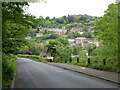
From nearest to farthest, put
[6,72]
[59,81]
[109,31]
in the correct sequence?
[59,81]
[6,72]
[109,31]

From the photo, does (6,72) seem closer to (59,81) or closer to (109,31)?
(59,81)

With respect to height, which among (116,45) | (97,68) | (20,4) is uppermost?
(20,4)

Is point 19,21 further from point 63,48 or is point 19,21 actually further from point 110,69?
point 63,48

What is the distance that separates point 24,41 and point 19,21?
9439 mm

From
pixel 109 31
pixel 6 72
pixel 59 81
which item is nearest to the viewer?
pixel 59 81

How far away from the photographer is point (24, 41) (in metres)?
25.1

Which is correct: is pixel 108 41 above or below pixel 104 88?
above

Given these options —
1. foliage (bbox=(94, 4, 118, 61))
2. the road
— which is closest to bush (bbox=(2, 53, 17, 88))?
the road

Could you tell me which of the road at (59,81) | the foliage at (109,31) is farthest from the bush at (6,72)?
the foliage at (109,31)

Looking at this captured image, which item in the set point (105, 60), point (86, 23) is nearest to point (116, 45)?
point (105, 60)

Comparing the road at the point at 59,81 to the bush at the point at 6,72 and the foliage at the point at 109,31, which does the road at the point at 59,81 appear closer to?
the bush at the point at 6,72

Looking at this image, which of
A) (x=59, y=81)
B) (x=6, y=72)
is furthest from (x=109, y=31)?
(x=6, y=72)

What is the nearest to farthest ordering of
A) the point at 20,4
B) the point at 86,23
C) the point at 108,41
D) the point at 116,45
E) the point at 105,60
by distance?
the point at 20,4, the point at 116,45, the point at 108,41, the point at 105,60, the point at 86,23

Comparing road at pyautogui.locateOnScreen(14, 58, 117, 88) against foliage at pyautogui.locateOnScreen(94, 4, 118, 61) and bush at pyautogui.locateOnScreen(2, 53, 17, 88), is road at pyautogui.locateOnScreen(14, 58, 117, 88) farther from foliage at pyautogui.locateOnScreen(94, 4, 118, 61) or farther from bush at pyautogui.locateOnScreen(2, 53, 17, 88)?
foliage at pyautogui.locateOnScreen(94, 4, 118, 61)
